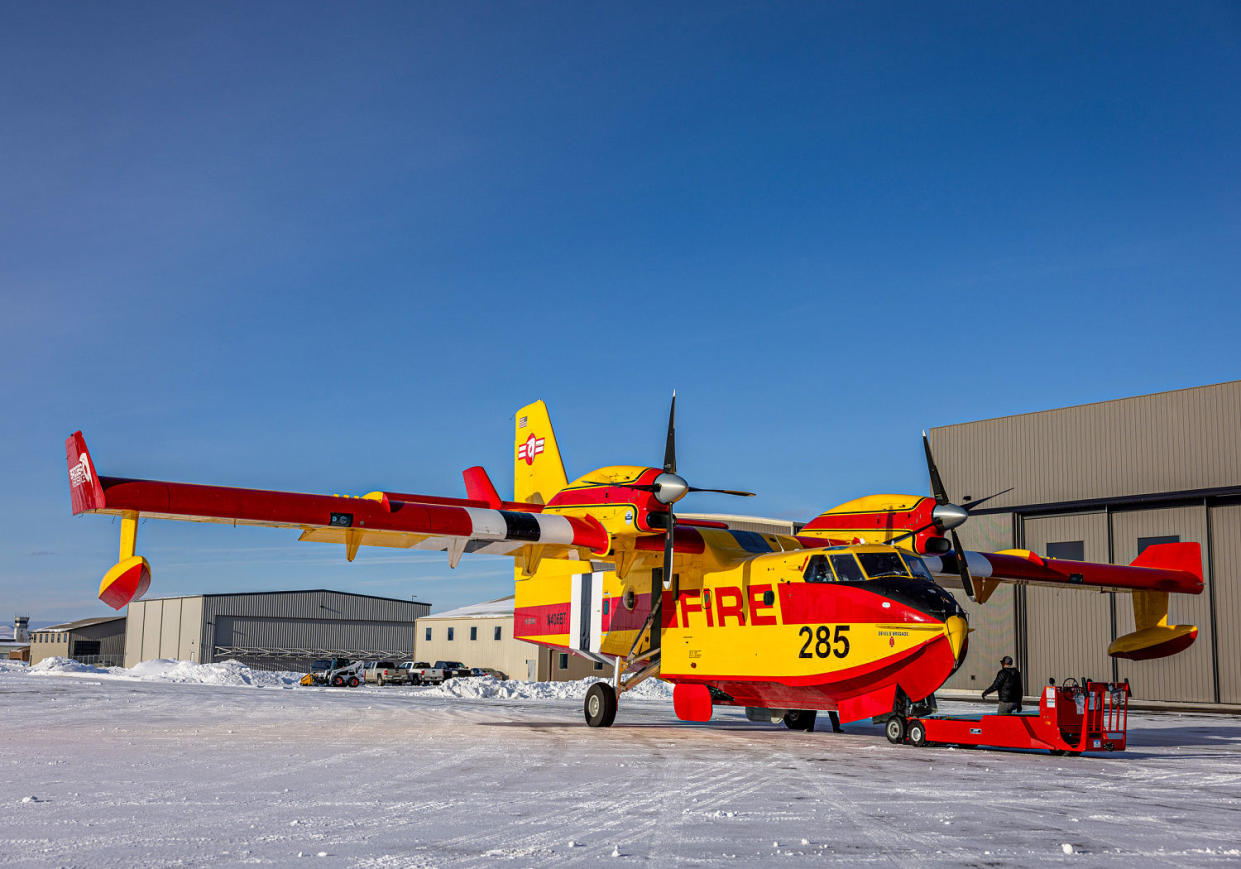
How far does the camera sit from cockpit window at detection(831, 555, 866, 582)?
1548 centimetres

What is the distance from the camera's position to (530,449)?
73.0ft

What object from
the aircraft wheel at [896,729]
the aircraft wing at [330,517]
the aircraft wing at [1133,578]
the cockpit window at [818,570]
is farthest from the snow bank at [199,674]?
Result: the aircraft wheel at [896,729]

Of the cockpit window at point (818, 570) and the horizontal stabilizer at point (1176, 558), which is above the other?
the horizontal stabilizer at point (1176, 558)

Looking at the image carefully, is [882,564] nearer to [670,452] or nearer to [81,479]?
[670,452]

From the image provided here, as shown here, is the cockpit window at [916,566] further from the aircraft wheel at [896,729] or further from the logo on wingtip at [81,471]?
the logo on wingtip at [81,471]

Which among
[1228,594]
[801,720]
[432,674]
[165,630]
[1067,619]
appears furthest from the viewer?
[165,630]

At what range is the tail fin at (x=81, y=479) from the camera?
47.1 feet

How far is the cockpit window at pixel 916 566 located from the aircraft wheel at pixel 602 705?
20.1 ft

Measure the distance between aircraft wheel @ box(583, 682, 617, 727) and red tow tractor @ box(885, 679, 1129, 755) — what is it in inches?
247

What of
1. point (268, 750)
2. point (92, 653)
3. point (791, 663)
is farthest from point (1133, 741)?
point (92, 653)

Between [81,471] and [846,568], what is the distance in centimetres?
1142

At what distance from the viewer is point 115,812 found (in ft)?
25.4

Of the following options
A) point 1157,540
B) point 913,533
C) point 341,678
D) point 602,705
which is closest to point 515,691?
point 341,678

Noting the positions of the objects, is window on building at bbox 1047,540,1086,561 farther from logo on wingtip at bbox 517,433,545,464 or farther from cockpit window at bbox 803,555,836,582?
cockpit window at bbox 803,555,836,582
